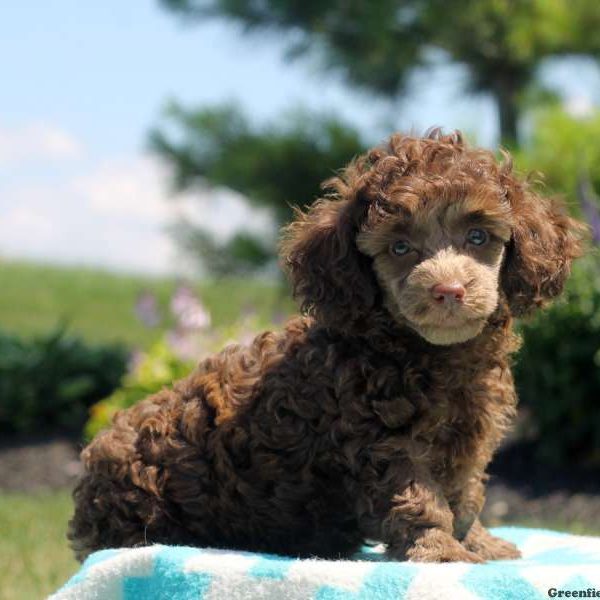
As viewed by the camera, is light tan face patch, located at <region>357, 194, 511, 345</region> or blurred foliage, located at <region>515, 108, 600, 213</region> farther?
blurred foliage, located at <region>515, 108, 600, 213</region>

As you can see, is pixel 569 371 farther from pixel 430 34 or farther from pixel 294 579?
pixel 430 34

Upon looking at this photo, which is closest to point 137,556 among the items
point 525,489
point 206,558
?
point 206,558

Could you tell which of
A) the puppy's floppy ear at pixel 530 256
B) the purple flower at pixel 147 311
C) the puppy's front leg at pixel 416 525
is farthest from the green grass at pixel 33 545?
the puppy's floppy ear at pixel 530 256

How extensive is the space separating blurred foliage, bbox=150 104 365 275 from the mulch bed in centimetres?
464

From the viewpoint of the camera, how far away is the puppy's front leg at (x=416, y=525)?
11.2 feet

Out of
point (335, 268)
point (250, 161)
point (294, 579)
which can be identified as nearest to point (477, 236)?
point (335, 268)

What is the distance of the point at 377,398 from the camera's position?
11.6 ft

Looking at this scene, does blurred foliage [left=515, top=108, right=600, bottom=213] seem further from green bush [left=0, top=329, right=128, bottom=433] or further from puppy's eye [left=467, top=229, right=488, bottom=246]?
puppy's eye [left=467, top=229, right=488, bottom=246]

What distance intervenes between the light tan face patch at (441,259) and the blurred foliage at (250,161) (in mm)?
9863

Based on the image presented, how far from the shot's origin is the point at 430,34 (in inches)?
567

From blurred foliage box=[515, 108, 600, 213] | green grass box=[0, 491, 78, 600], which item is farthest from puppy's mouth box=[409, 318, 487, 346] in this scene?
blurred foliage box=[515, 108, 600, 213]

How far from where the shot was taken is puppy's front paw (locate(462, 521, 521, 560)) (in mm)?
4066

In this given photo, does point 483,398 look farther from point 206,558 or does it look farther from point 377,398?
point 206,558

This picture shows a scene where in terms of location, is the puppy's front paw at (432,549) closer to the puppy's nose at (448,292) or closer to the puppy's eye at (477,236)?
the puppy's nose at (448,292)
